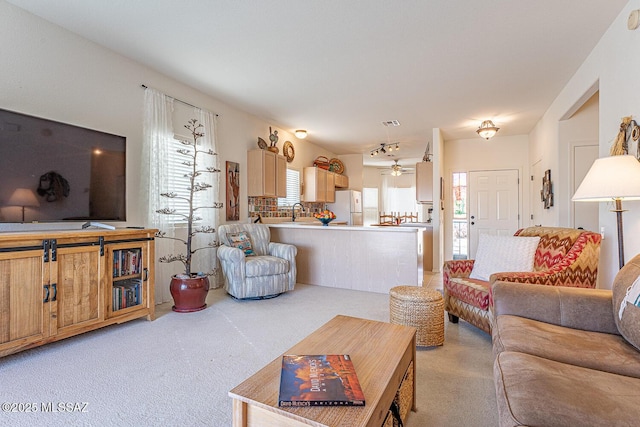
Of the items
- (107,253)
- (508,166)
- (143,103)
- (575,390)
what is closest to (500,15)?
(575,390)

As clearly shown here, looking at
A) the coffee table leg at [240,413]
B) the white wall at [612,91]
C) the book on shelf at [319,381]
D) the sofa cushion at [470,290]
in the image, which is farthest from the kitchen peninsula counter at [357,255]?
the coffee table leg at [240,413]

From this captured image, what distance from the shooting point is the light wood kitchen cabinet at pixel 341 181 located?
7336 mm

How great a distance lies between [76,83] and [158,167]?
3.30 feet

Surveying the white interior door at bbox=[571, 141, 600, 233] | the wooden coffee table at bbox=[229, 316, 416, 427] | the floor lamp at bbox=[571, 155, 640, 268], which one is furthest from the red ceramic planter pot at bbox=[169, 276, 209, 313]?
the white interior door at bbox=[571, 141, 600, 233]

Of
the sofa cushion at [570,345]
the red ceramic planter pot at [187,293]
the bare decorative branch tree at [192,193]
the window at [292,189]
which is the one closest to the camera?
the sofa cushion at [570,345]

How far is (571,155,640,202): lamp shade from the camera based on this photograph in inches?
75.0

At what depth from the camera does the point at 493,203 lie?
6.38m

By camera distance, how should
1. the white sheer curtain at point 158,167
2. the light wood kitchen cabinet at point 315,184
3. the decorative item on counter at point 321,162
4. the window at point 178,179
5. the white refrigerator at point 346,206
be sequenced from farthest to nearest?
the white refrigerator at point 346,206 < the decorative item on counter at point 321,162 < the light wood kitchen cabinet at point 315,184 < the window at point 178,179 < the white sheer curtain at point 158,167

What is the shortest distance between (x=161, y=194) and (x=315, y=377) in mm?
2942

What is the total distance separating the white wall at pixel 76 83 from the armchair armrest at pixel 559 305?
3.41 m

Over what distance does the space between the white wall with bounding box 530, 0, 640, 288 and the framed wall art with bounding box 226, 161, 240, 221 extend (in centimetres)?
416

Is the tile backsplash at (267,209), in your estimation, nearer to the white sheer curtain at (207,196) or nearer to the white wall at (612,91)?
the white sheer curtain at (207,196)

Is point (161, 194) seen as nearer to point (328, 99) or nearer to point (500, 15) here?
point (328, 99)

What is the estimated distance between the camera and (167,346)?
245cm
